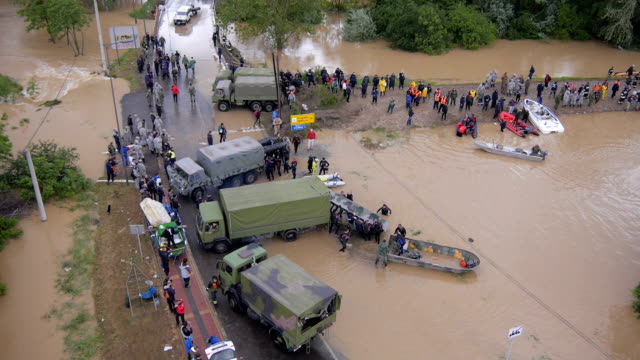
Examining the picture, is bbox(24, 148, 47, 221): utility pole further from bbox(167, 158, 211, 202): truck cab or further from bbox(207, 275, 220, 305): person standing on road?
bbox(207, 275, 220, 305): person standing on road

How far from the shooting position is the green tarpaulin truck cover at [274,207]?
20.6 metres

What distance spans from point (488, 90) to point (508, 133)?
561 cm

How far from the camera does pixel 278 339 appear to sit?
1650 cm

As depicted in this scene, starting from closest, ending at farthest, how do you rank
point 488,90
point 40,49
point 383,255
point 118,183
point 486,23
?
point 383,255, point 118,183, point 488,90, point 40,49, point 486,23

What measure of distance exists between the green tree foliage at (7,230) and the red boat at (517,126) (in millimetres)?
27371

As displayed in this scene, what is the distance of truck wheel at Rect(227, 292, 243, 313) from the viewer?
1788cm

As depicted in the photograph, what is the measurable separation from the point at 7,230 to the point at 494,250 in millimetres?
20446

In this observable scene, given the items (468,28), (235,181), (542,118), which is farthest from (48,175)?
(468,28)

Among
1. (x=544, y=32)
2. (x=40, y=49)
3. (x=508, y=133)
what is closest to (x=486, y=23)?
(x=544, y=32)

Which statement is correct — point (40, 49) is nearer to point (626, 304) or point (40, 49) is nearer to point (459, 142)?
point (459, 142)

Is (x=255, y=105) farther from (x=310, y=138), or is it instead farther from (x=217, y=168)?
(x=217, y=168)

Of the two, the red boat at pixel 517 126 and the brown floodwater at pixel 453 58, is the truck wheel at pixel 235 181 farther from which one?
the brown floodwater at pixel 453 58

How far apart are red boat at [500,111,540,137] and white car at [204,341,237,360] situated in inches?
940

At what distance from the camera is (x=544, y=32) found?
5000cm
